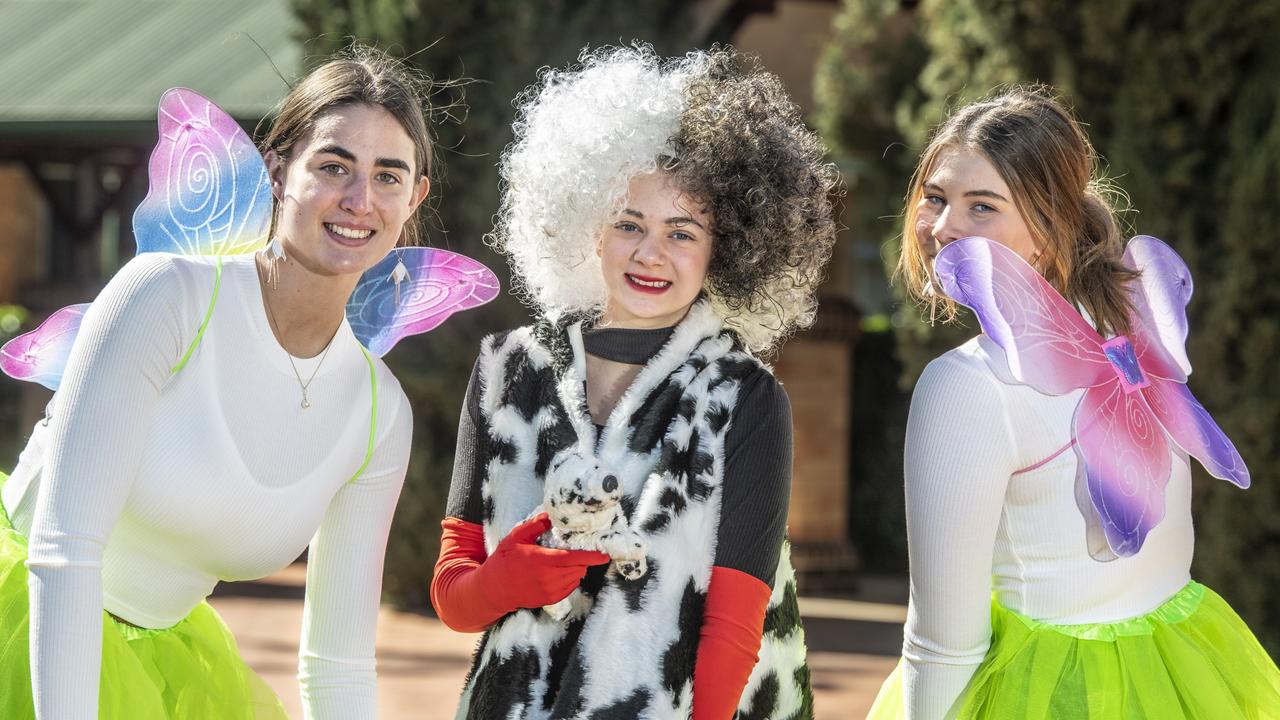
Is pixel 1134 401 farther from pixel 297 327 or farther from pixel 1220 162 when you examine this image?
pixel 1220 162

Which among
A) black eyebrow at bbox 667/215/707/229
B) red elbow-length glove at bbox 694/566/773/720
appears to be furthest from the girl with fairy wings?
red elbow-length glove at bbox 694/566/773/720

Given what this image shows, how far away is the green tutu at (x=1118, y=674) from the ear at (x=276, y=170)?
148cm

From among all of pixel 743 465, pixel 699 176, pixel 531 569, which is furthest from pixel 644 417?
pixel 699 176

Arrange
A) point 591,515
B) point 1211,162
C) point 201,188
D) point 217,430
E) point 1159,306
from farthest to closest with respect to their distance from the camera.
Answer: point 1211,162 < point 1159,306 < point 201,188 < point 217,430 < point 591,515

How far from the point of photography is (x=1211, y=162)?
6.24 metres

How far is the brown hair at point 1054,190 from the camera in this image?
2.42 metres

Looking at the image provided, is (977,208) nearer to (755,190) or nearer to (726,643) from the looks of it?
(755,190)

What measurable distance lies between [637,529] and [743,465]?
0.21 metres

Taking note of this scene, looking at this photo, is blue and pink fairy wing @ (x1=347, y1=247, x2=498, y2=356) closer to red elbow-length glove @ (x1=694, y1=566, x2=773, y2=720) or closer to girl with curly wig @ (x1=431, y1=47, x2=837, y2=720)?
girl with curly wig @ (x1=431, y1=47, x2=837, y2=720)

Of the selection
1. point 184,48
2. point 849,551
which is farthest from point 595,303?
point 184,48

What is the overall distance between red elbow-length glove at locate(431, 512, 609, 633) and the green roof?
24.4 feet

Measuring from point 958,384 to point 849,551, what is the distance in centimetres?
695

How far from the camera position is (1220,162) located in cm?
618

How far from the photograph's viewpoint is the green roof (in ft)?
32.2
